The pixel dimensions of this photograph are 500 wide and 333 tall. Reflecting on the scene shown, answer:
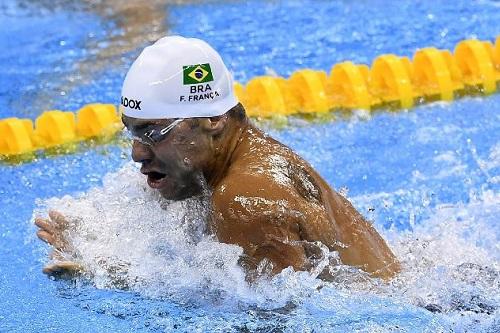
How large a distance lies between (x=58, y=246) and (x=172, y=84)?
640mm

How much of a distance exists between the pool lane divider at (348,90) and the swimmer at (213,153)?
226cm

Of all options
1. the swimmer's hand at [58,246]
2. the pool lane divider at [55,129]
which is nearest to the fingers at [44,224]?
the swimmer's hand at [58,246]

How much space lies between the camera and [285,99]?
17.8 feet

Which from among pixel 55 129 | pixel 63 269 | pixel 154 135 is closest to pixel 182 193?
pixel 154 135

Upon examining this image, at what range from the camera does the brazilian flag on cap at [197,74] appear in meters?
2.81

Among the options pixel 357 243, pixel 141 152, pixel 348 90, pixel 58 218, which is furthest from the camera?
pixel 348 90

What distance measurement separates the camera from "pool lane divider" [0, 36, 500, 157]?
201 inches

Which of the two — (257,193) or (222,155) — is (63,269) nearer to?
(222,155)

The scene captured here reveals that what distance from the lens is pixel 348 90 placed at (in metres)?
5.44

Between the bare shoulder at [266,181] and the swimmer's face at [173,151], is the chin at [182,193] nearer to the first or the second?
the swimmer's face at [173,151]

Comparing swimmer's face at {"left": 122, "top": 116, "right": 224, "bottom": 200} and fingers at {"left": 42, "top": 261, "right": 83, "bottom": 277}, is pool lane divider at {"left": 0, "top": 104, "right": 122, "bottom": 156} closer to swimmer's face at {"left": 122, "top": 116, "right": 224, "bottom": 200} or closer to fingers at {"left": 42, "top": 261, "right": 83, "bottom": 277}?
fingers at {"left": 42, "top": 261, "right": 83, "bottom": 277}

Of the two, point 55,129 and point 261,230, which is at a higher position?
point 55,129

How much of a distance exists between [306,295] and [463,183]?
2.06m

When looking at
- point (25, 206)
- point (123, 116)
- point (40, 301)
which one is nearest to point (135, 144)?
point (123, 116)
